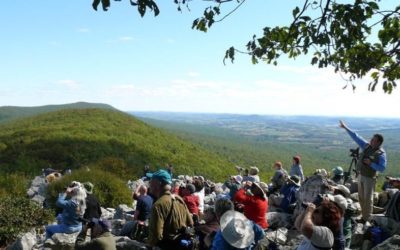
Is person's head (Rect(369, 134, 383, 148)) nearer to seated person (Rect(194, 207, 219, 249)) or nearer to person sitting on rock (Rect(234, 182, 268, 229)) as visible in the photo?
person sitting on rock (Rect(234, 182, 268, 229))

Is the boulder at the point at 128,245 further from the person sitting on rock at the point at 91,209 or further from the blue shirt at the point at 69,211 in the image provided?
Answer: the person sitting on rock at the point at 91,209

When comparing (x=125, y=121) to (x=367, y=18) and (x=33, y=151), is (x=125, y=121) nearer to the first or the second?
(x=33, y=151)

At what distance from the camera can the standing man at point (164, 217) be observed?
6336 millimetres

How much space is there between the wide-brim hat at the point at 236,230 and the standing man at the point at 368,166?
4715 millimetres

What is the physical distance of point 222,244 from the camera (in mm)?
6008

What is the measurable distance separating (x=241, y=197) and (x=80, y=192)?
3.47 metres

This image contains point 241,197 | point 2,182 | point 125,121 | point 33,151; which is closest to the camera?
point 241,197

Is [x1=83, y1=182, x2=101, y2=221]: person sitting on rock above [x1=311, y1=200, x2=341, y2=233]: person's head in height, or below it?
below

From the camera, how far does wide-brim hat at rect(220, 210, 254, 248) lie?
5.95 metres

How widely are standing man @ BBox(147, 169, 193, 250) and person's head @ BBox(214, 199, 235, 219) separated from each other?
0.58m

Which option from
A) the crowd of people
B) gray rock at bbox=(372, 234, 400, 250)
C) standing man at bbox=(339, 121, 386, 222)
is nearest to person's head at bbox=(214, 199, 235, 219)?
the crowd of people

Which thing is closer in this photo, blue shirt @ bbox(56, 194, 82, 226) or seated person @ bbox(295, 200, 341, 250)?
seated person @ bbox(295, 200, 341, 250)

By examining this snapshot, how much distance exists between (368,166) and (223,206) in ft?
15.1

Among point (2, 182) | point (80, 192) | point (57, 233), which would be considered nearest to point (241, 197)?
point (80, 192)
